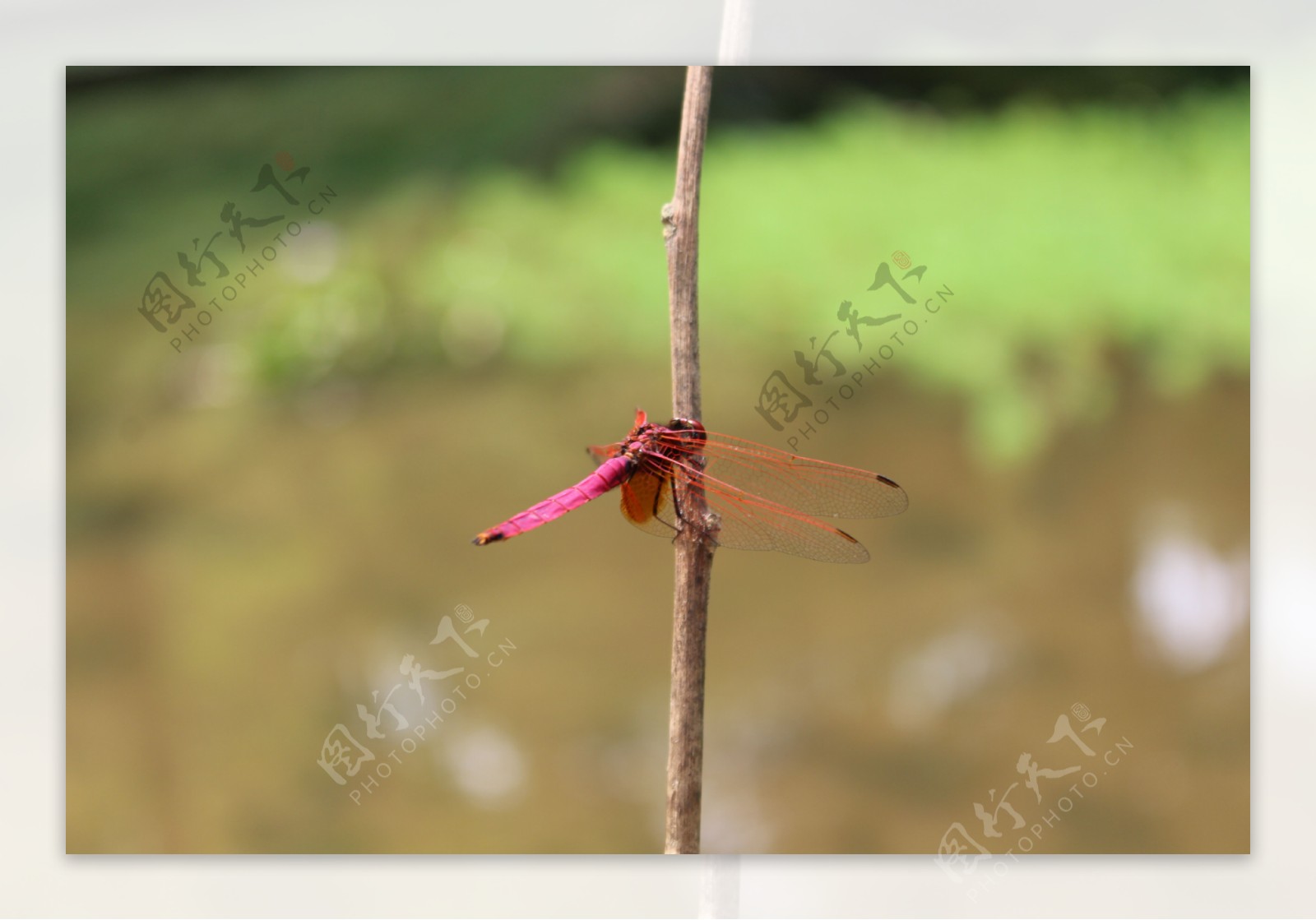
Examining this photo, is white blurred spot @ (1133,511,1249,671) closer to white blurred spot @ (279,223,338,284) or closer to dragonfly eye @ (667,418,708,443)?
dragonfly eye @ (667,418,708,443)

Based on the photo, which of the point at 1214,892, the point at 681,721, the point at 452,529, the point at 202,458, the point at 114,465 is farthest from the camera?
the point at 452,529

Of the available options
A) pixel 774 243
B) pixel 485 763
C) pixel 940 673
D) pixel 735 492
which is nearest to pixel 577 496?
pixel 735 492

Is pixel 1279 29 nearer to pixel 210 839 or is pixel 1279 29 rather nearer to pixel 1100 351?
pixel 1100 351

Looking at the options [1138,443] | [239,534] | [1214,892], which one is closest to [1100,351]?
[1138,443]

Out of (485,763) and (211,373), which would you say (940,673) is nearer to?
(485,763)

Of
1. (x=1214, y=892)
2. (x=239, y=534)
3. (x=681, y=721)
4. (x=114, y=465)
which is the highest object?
(x=114, y=465)

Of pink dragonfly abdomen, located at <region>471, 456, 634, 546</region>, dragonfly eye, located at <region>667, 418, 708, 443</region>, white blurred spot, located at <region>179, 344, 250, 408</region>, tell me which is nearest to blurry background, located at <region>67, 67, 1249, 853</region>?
white blurred spot, located at <region>179, 344, 250, 408</region>

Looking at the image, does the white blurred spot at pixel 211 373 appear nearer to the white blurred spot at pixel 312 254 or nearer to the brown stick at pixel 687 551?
the white blurred spot at pixel 312 254
